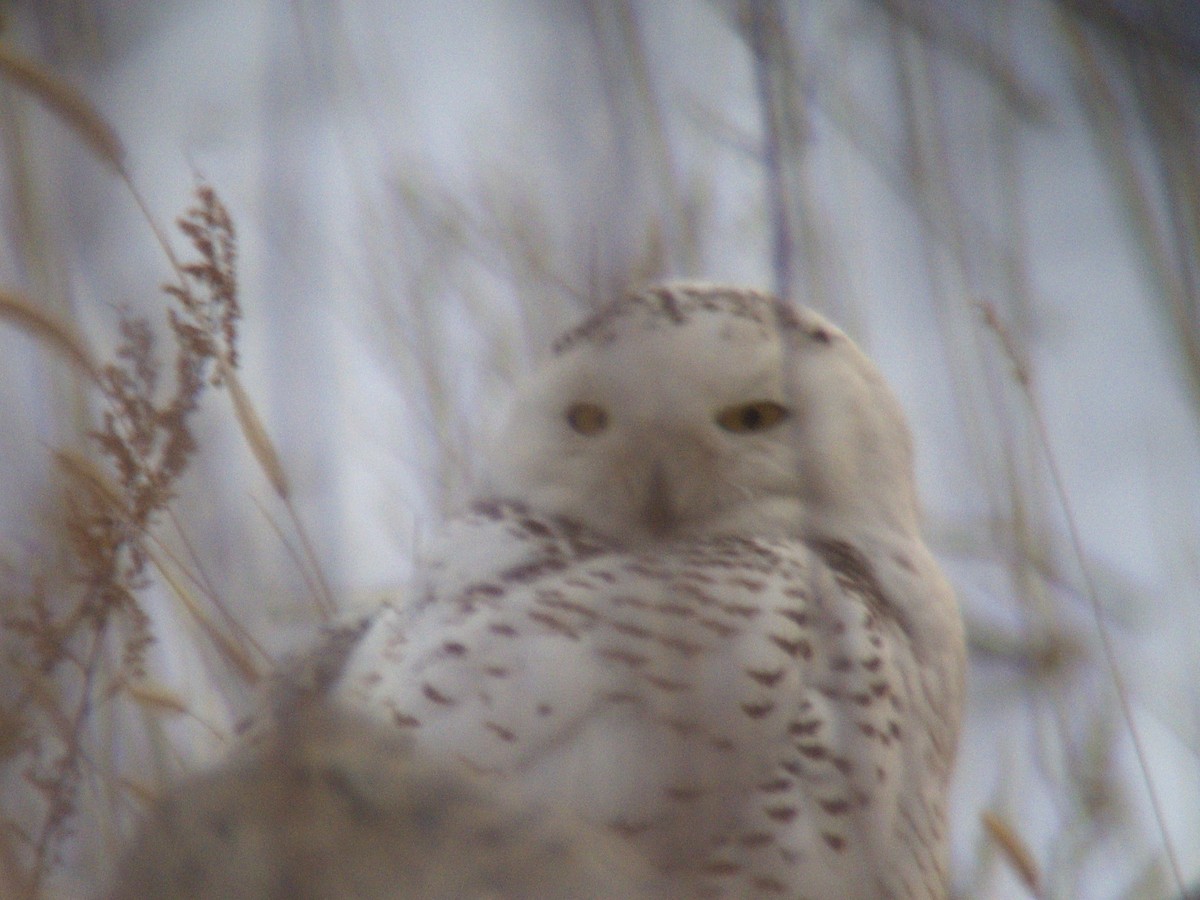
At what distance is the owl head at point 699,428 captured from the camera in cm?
104

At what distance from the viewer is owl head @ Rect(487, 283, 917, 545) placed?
3.40 feet

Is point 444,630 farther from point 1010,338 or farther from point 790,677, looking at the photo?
point 1010,338

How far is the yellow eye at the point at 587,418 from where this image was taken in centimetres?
107

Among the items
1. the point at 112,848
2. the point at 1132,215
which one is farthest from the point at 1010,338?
the point at 112,848

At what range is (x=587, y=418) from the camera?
1.08 metres

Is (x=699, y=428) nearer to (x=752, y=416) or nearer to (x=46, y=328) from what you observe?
(x=752, y=416)

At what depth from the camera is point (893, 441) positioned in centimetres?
115

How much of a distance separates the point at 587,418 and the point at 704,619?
10.8 inches

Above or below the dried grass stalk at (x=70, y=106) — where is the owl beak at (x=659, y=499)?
below

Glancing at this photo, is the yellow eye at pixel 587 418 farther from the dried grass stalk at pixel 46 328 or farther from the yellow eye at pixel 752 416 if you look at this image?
the dried grass stalk at pixel 46 328

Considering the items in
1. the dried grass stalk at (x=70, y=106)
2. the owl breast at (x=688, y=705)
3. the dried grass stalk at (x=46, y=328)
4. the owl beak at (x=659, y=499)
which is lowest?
the owl breast at (x=688, y=705)

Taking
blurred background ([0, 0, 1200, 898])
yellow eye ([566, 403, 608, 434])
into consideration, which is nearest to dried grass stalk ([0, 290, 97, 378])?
blurred background ([0, 0, 1200, 898])

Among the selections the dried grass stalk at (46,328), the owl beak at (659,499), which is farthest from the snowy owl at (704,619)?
the dried grass stalk at (46,328)

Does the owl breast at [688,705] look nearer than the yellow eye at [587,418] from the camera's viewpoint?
Yes
